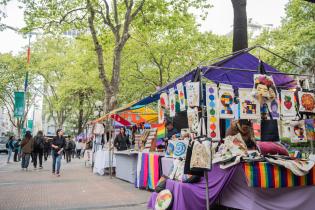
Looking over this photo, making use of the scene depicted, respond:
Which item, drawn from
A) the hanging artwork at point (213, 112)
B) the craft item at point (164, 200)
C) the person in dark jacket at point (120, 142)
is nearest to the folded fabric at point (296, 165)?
the hanging artwork at point (213, 112)

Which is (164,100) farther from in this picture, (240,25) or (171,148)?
(240,25)

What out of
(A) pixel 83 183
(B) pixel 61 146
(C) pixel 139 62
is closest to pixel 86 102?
(C) pixel 139 62

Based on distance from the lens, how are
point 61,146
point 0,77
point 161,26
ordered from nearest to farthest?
point 61,146 < point 161,26 < point 0,77

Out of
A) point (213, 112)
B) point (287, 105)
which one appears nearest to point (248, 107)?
point (213, 112)

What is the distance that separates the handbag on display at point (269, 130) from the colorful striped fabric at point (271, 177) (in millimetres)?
729

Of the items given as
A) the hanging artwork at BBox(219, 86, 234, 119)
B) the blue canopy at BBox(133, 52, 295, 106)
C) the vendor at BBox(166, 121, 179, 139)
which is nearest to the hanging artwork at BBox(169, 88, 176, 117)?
the blue canopy at BBox(133, 52, 295, 106)

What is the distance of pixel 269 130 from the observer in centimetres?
574

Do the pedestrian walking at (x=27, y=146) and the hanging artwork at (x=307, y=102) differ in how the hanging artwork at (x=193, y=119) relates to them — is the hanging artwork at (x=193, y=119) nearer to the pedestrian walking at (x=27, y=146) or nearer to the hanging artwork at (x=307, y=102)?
the hanging artwork at (x=307, y=102)

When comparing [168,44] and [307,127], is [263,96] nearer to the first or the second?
[307,127]

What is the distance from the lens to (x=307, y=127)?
22.3ft

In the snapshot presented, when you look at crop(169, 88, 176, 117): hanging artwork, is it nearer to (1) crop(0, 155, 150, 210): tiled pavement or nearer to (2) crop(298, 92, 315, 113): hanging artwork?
(1) crop(0, 155, 150, 210): tiled pavement

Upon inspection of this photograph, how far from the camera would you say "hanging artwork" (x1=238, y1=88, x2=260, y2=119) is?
18.7ft

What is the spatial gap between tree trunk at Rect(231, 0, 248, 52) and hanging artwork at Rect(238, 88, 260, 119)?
3433 millimetres

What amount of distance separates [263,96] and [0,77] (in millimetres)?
36782
